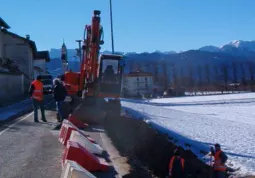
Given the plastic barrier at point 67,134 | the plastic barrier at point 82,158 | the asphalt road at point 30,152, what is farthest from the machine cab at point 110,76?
the plastic barrier at point 82,158

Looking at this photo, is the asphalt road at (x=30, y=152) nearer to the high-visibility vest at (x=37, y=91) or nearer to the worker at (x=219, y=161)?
the high-visibility vest at (x=37, y=91)

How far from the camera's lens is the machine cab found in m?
19.3

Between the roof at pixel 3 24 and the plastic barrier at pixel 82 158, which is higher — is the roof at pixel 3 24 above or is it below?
above

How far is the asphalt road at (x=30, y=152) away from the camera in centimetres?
797

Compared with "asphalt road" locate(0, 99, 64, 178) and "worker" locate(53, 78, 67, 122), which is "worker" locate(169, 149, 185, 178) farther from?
"worker" locate(53, 78, 67, 122)

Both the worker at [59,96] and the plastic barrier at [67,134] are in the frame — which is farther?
the worker at [59,96]

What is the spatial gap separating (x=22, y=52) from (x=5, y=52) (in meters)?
2.42

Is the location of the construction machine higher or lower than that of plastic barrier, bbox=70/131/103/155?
higher

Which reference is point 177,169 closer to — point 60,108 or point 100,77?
point 60,108

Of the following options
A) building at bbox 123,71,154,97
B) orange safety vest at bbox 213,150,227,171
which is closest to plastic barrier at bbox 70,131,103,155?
orange safety vest at bbox 213,150,227,171

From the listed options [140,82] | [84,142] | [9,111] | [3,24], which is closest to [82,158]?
[84,142]

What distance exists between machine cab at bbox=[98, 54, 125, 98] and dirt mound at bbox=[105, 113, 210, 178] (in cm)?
128

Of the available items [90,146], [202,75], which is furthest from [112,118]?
[202,75]

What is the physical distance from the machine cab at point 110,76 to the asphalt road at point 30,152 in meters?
5.68
